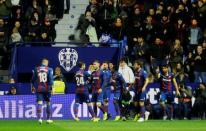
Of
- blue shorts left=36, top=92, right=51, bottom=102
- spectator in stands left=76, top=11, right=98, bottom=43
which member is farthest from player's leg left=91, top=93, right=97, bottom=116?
spectator in stands left=76, top=11, right=98, bottom=43

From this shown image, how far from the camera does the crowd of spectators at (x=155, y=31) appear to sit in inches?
1070

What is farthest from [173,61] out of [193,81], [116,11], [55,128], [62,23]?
[55,128]

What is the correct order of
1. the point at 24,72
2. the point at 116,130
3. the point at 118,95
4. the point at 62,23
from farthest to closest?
1. the point at 62,23
2. the point at 24,72
3. the point at 118,95
4. the point at 116,130

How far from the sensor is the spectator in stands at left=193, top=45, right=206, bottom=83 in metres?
27.0

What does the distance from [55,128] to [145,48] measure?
7.72m

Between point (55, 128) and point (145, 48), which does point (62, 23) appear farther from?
point (55, 128)

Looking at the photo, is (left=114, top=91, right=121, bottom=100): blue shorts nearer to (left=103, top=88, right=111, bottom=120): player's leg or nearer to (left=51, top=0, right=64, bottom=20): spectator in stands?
(left=103, top=88, right=111, bottom=120): player's leg

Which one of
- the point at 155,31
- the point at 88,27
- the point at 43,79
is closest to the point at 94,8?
the point at 88,27

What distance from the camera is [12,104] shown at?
82.0ft

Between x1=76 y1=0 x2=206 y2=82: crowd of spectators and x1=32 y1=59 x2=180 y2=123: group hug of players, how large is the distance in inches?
64.4

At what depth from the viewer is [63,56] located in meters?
27.0

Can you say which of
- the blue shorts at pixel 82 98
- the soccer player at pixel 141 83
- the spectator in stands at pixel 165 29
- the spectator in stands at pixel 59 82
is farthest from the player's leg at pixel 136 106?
the spectator in stands at pixel 165 29

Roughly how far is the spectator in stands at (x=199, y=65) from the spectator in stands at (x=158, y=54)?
115 cm

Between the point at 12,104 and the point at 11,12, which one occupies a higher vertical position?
the point at 11,12
